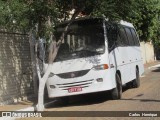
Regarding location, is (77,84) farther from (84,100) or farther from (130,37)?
(130,37)

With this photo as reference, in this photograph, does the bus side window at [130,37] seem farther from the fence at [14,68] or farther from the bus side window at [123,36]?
the fence at [14,68]

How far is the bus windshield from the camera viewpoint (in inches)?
609

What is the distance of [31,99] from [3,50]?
238cm

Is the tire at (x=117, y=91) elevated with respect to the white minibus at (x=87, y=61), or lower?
lower

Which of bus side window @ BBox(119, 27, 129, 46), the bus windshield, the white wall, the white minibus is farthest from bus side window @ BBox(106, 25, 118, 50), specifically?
the white wall

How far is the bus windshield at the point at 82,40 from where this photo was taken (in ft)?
50.8

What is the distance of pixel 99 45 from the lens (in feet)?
50.9

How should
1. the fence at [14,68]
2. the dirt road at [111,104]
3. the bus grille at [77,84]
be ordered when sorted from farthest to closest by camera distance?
the fence at [14,68] < the bus grille at [77,84] < the dirt road at [111,104]

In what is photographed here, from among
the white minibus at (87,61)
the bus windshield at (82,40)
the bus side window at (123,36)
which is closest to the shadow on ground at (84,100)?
the white minibus at (87,61)

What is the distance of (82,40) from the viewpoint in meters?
15.7

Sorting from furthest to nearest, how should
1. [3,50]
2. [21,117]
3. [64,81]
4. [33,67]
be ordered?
[33,67] → [3,50] → [64,81] → [21,117]

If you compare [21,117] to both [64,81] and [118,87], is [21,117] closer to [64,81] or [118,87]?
[64,81]

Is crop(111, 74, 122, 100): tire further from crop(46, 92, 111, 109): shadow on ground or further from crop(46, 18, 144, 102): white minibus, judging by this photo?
crop(46, 92, 111, 109): shadow on ground

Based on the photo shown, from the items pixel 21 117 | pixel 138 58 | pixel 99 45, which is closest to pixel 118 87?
pixel 99 45
